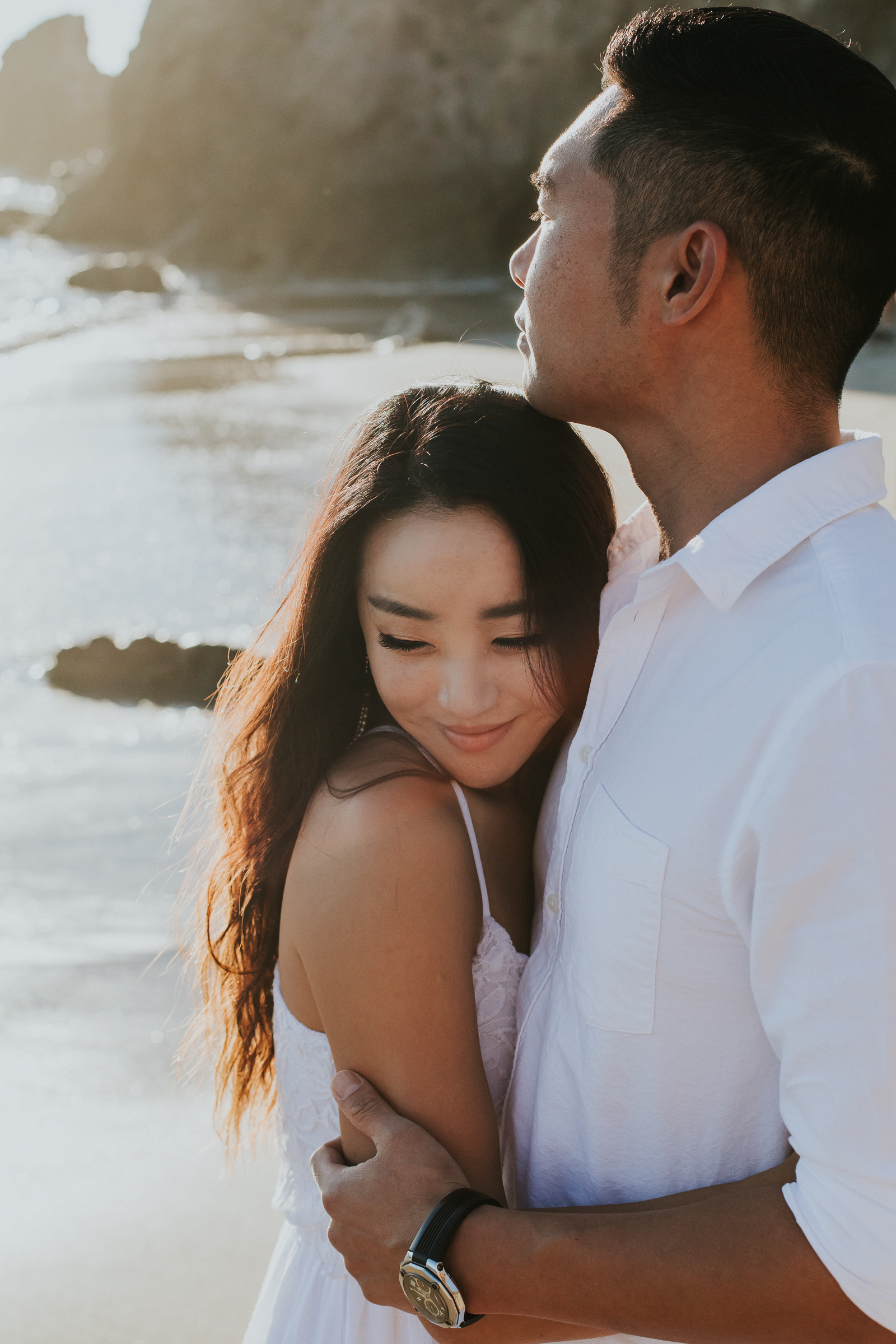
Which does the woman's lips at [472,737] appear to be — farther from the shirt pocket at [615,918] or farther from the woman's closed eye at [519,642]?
the shirt pocket at [615,918]

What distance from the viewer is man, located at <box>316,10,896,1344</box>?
1165mm

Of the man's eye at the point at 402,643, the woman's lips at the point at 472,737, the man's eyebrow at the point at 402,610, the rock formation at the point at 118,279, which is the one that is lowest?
the woman's lips at the point at 472,737

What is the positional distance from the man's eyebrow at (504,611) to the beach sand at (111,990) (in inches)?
25.4

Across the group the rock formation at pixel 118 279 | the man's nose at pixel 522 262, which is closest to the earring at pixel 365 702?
the man's nose at pixel 522 262

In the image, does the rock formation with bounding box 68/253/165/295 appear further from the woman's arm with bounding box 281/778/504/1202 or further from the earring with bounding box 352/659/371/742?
the woman's arm with bounding box 281/778/504/1202

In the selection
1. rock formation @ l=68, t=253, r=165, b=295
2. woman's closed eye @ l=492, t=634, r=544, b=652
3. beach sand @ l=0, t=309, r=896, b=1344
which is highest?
rock formation @ l=68, t=253, r=165, b=295

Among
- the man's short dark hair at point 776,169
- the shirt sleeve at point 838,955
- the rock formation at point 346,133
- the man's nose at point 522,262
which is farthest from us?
the rock formation at point 346,133

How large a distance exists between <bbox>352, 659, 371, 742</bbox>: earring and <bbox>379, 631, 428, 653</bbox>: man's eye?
0.50 ft

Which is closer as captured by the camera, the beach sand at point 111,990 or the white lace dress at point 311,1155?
the white lace dress at point 311,1155

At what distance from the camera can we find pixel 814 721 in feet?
3.84

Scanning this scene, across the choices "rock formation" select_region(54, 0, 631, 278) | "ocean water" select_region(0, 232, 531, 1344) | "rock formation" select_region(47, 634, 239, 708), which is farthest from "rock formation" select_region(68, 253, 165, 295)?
"rock formation" select_region(47, 634, 239, 708)

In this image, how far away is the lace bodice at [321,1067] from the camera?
172 centimetres

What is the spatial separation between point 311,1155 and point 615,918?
0.77 metres

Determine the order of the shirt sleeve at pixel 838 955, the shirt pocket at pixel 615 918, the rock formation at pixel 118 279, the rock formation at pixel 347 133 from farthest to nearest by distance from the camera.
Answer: the rock formation at pixel 347 133
the rock formation at pixel 118 279
the shirt pocket at pixel 615 918
the shirt sleeve at pixel 838 955
